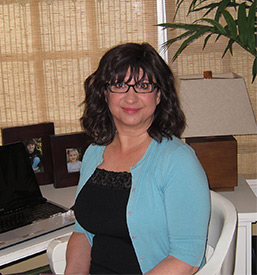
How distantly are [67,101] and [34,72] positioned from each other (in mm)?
246

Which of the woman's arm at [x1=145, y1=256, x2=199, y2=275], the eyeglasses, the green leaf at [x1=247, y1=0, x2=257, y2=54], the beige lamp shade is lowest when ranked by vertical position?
the woman's arm at [x1=145, y1=256, x2=199, y2=275]

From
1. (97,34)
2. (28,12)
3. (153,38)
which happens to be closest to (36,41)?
(28,12)

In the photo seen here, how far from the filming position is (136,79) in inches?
54.5

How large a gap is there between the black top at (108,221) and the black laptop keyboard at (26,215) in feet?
1.14

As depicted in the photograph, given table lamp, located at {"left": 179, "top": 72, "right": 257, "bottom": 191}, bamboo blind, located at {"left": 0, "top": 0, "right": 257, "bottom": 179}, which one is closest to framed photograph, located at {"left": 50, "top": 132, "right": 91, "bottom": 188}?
bamboo blind, located at {"left": 0, "top": 0, "right": 257, "bottom": 179}

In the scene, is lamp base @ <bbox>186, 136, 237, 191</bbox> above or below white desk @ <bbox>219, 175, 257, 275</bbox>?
above

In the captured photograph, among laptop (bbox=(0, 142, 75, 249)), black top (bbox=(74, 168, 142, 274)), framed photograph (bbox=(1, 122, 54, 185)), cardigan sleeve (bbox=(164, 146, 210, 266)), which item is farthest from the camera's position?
framed photograph (bbox=(1, 122, 54, 185))

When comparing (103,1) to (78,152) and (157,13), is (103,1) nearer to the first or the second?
(157,13)

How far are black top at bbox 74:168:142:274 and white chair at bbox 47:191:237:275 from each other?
0.50 ft

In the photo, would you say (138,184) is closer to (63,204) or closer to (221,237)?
(221,237)

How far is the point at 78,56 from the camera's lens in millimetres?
2502

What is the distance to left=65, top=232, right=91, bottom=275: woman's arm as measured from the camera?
1.45 metres

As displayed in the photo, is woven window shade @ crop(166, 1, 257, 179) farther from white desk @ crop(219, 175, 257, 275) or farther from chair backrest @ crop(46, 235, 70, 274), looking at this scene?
chair backrest @ crop(46, 235, 70, 274)

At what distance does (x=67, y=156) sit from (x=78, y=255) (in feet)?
2.47
